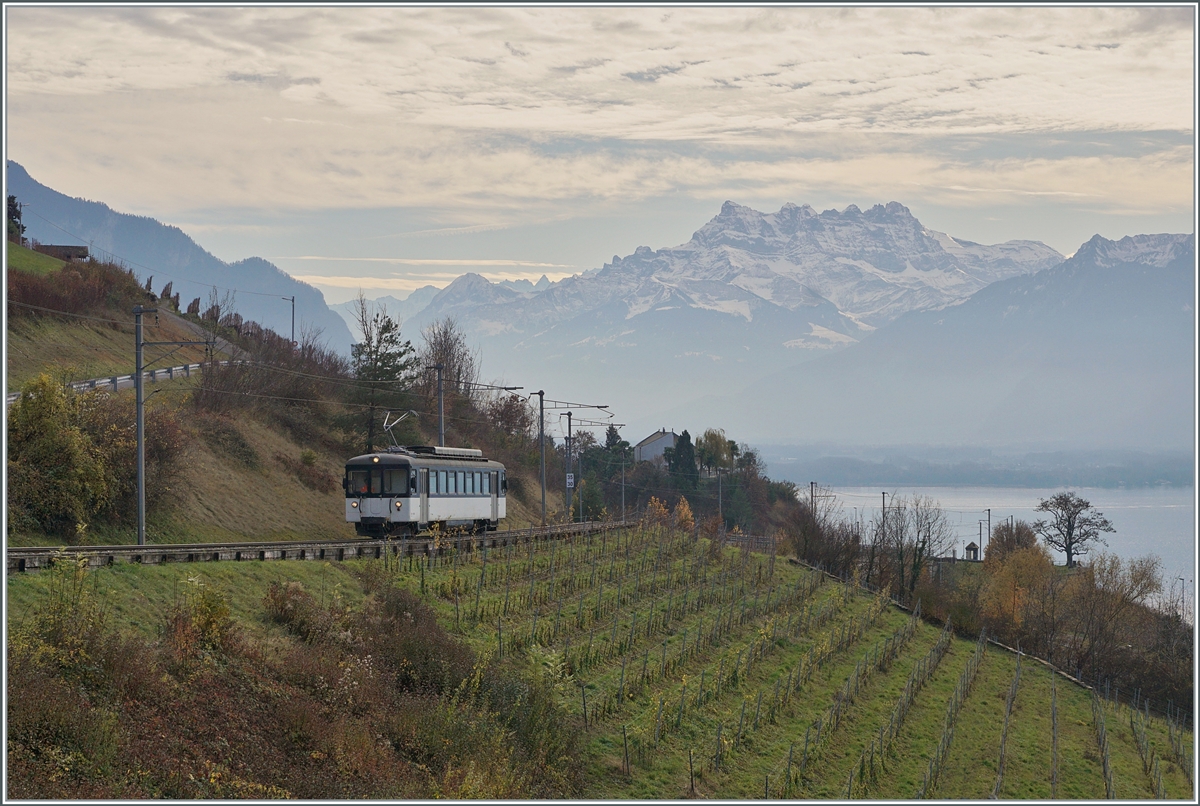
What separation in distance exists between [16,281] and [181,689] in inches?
2000

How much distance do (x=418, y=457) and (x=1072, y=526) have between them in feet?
301

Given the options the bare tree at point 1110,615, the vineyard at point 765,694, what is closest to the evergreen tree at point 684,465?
the bare tree at point 1110,615

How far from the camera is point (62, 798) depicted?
12305 mm

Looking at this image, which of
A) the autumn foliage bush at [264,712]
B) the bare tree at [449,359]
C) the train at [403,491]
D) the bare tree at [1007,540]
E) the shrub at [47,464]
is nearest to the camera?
the autumn foliage bush at [264,712]

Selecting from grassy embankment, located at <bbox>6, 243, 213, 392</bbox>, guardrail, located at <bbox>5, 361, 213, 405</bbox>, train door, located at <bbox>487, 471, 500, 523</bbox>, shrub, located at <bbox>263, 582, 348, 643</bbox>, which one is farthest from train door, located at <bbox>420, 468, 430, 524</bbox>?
guardrail, located at <bbox>5, 361, 213, 405</bbox>

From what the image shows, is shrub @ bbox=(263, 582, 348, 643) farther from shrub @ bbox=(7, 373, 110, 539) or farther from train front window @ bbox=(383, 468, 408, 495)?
train front window @ bbox=(383, 468, 408, 495)

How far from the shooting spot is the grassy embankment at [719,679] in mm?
21641

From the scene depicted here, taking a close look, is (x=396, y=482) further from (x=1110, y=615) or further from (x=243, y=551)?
(x=1110, y=615)

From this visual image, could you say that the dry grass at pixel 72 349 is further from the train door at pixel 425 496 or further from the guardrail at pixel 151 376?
the train door at pixel 425 496

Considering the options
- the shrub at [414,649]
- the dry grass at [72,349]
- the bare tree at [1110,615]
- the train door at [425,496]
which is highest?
the dry grass at [72,349]

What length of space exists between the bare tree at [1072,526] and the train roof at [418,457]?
8398 cm

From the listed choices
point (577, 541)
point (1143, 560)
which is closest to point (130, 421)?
point (577, 541)

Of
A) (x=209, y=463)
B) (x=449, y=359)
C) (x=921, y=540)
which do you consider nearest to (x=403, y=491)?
(x=209, y=463)

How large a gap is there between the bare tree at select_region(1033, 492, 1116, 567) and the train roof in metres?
84.0
